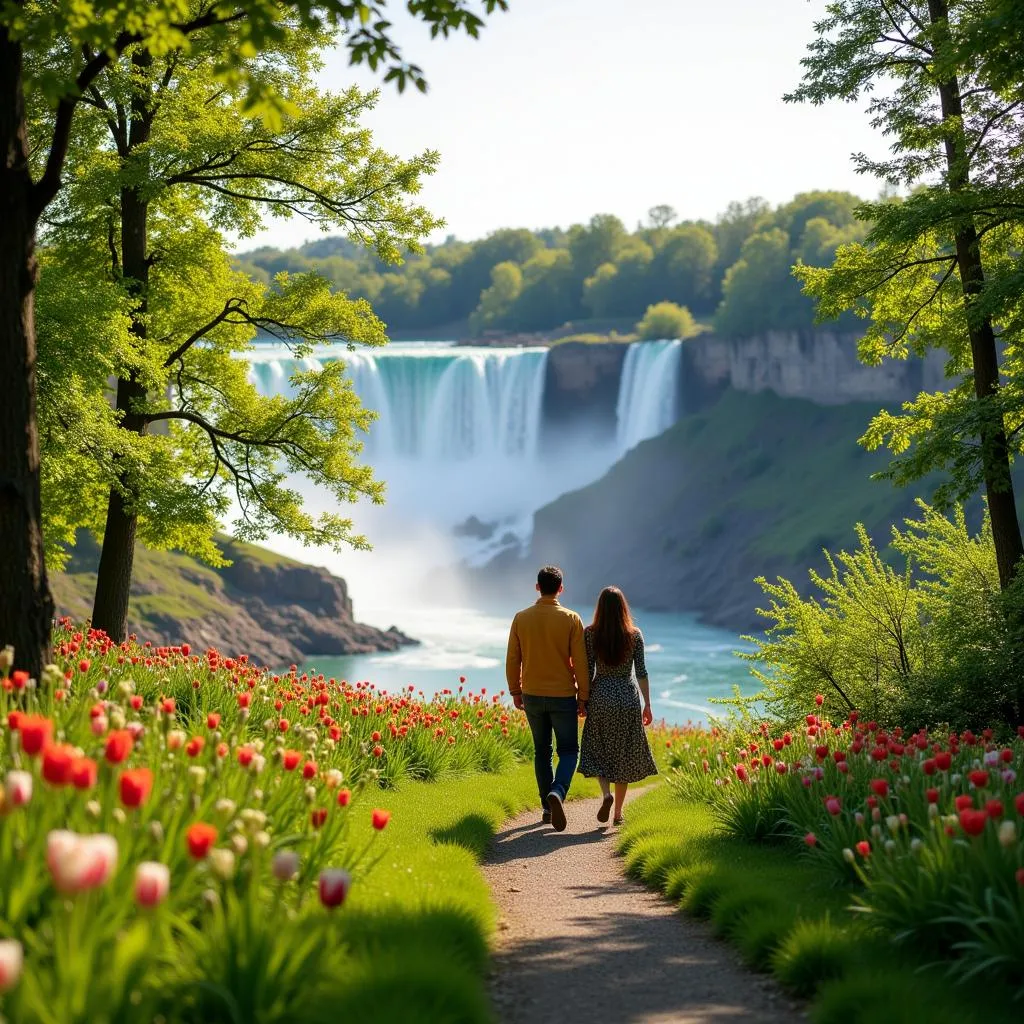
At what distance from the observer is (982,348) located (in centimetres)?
1398

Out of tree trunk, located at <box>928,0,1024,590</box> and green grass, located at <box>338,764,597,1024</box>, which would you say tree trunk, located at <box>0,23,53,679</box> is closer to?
green grass, located at <box>338,764,597,1024</box>

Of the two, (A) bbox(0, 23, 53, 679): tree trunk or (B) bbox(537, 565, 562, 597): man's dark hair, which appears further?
(B) bbox(537, 565, 562, 597): man's dark hair

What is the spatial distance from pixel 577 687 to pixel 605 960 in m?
4.23

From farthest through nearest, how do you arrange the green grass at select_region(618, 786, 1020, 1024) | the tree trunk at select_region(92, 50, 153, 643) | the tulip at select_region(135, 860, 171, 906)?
A: 1. the tree trunk at select_region(92, 50, 153, 643)
2. the green grass at select_region(618, 786, 1020, 1024)
3. the tulip at select_region(135, 860, 171, 906)

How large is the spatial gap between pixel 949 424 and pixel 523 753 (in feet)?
22.9

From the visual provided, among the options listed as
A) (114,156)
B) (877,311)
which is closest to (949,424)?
(877,311)

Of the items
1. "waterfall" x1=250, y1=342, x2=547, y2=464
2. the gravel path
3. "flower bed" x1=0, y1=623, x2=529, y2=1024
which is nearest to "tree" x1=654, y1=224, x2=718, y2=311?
"waterfall" x1=250, y1=342, x2=547, y2=464

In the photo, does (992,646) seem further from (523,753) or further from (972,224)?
(523,753)

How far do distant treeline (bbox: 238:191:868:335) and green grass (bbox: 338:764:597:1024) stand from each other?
281ft

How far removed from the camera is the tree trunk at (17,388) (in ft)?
23.5

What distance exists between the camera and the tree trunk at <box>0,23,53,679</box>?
716cm

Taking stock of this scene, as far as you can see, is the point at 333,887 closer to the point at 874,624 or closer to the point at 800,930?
the point at 800,930

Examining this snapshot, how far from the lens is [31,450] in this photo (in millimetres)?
7328

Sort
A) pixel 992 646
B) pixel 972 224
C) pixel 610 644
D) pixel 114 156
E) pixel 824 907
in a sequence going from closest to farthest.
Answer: pixel 824 907 → pixel 610 644 → pixel 992 646 → pixel 972 224 → pixel 114 156
